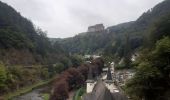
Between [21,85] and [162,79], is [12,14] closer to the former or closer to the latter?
[21,85]

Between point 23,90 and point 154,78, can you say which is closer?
point 154,78

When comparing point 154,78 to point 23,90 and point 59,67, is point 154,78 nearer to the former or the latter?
point 23,90

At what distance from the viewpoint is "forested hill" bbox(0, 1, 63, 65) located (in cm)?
9747

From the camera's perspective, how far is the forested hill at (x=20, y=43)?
9747 cm

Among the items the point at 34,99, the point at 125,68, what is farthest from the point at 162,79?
the point at 125,68

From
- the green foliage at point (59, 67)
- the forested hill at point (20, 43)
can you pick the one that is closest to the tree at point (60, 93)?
the forested hill at point (20, 43)

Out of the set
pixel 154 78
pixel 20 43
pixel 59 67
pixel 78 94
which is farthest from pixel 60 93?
pixel 20 43

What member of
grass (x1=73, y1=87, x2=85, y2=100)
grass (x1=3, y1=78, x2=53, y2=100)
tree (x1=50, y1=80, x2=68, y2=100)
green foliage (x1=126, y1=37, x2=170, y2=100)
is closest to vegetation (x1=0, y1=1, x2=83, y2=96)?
grass (x1=3, y1=78, x2=53, y2=100)

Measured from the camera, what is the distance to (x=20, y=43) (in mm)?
104188

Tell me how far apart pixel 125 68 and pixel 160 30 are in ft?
113

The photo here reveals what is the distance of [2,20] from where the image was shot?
114 metres

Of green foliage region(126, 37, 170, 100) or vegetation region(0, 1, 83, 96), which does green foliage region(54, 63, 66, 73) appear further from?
green foliage region(126, 37, 170, 100)

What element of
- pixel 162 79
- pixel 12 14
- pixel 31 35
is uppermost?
pixel 12 14

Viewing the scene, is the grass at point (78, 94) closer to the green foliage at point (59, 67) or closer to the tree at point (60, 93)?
the tree at point (60, 93)
